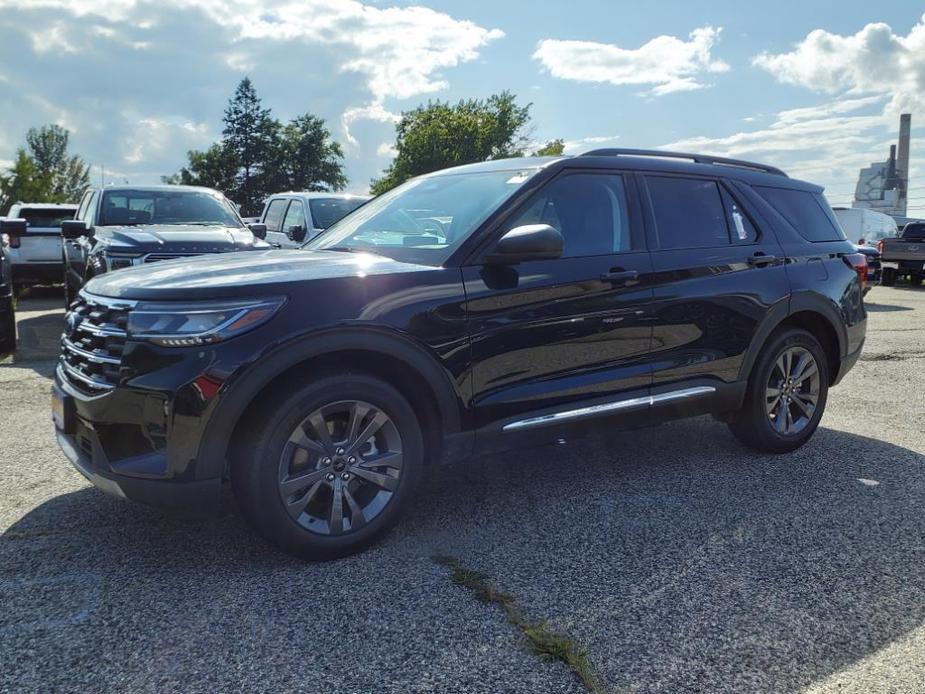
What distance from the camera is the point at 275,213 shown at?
12438 millimetres

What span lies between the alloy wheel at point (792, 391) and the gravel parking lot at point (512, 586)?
31cm

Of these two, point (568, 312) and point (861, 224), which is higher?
point (861, 224)

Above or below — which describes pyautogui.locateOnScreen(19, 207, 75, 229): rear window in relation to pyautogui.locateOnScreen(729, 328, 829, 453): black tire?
above

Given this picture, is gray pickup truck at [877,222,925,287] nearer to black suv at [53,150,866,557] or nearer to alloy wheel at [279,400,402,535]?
black suv at [53,150,866,557]

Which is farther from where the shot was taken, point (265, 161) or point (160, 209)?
point (265, 161)

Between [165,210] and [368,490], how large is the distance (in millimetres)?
6779

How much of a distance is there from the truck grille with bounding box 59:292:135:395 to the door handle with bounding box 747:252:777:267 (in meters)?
3.42

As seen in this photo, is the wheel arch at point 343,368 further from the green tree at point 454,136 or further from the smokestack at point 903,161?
the smokestack at point 903,161

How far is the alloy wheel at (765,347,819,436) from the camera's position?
481 centimetres

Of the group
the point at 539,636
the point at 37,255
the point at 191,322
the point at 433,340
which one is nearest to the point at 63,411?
the point at 191,322

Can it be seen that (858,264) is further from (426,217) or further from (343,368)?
(343,368)

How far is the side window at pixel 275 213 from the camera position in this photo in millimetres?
12125

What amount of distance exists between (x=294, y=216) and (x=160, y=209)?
2.70 m

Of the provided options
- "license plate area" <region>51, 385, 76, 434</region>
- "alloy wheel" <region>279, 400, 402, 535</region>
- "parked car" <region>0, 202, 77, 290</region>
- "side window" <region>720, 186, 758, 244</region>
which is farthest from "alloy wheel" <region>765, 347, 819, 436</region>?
"parked car" <region>0, 202, 77, 290</region>
